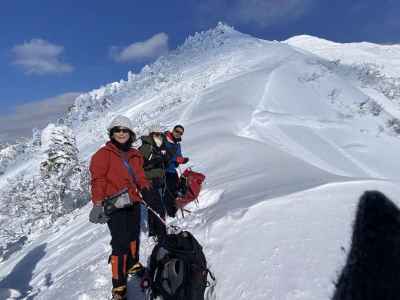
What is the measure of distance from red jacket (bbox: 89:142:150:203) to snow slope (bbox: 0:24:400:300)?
1221 millimetres

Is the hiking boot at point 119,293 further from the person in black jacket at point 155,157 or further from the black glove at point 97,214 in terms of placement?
the person in black jacket at point 155,157

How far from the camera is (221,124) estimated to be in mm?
18203

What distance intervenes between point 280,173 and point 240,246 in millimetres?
2981

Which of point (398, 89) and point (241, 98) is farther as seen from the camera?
point (398, 89)

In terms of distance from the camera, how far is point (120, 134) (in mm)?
4766

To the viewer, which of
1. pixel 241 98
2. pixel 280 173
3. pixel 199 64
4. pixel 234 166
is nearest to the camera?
pixel 280 173

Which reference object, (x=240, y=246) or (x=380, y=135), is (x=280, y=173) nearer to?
(x=240, y=246)

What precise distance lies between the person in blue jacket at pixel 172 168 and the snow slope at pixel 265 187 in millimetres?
517

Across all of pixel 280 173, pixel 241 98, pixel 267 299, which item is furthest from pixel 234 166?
pixel 241 98

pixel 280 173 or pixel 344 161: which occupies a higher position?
pixel 280 173

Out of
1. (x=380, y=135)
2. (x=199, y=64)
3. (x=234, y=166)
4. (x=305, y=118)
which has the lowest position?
(x=380, y=135)

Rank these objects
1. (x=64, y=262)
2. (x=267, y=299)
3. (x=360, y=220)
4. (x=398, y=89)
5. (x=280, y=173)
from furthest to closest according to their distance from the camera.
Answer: (x=398, y=89), (x=64, y=262), (x=280, y=173), (x=360, y=220), (x=267, y=299)

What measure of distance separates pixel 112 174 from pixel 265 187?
270 cm

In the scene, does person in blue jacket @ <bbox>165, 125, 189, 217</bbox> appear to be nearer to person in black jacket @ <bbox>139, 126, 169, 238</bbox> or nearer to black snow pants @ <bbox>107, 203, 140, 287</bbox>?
person in black jacket @ <bbox>139, 126, 169, 238</bbox>
